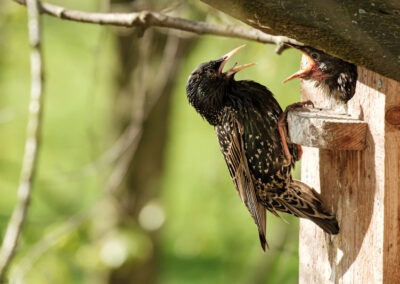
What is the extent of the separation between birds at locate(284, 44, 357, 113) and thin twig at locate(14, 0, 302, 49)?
0.97ft

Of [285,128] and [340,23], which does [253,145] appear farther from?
[340,23]

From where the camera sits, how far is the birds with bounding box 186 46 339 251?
3.62 meters

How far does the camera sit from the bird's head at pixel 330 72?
3.32 metres

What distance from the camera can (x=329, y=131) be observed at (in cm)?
305

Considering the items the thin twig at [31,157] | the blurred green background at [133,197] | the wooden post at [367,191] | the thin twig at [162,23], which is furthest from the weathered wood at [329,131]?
the thin twig at [31,157]

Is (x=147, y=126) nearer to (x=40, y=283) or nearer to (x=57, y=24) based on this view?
(x=40, y=283)

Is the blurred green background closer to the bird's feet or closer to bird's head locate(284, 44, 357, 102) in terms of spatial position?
the bird's feet

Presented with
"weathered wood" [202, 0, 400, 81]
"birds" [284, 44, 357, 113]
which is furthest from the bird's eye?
"weathered wood" [202, 0, 400, 81]

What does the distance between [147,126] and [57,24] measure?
3.51 meters

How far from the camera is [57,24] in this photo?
391 inches

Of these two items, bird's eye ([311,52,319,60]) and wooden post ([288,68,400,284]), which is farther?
bird's eye ([311,52,319,60])

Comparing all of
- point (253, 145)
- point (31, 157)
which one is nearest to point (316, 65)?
point (253, 145)

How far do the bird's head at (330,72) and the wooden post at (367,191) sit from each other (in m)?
0.07

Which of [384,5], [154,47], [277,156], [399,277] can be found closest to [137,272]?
[154,47]
